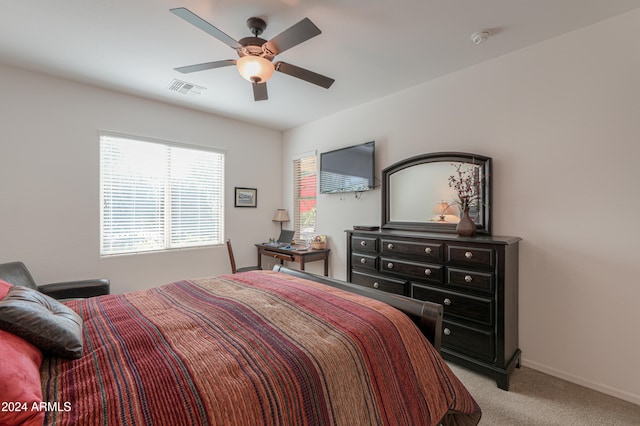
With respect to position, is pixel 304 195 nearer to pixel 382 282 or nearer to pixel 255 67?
pixel 382 282

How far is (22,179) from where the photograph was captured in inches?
113

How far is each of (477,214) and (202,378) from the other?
263 centimetres

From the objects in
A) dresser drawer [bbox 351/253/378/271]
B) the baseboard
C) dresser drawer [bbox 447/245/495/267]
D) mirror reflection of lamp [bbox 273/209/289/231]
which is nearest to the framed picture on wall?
mirror reflection of lamp [bbox 273/209/289/231]

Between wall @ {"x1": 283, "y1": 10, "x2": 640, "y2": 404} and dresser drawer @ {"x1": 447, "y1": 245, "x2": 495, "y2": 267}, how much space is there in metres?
0.52

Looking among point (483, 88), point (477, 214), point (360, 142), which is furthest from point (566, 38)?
point (360, 142)

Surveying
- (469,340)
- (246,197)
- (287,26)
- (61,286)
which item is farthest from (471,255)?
(61,286)

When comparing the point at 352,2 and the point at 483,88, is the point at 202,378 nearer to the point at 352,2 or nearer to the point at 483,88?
the point at 352,2

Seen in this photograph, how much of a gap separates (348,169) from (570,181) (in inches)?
89.5

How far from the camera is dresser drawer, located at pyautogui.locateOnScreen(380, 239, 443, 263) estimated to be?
248 centimetres

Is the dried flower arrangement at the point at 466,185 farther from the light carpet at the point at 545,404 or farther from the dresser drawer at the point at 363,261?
the light carpet at the point at 545,404

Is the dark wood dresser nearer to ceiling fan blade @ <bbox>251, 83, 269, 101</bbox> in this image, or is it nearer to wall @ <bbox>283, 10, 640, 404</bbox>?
wall @ <bbox>283, 10, 640, 404</bbox>

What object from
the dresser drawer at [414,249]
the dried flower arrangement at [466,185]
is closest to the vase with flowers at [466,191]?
the dried flower arrangement at [466,185]

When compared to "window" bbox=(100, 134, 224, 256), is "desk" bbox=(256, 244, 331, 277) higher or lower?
lower

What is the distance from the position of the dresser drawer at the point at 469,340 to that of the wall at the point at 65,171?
3308 mm
